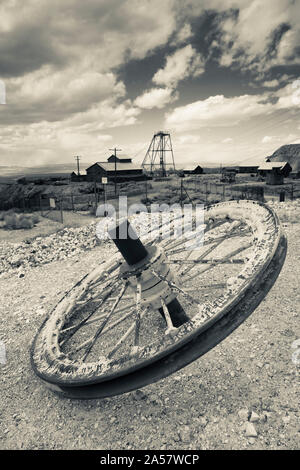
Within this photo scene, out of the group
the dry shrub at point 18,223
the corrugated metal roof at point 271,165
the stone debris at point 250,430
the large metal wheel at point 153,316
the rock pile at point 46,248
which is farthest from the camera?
the corrugated metal roof at point 271,165

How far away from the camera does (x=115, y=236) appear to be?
10.1 feet

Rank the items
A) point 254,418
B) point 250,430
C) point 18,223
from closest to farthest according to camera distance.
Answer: point 250,430 < point 254,418 < point 18,223

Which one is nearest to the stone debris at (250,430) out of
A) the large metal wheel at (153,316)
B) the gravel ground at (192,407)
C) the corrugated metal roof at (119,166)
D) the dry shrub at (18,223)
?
the gravel ground at (192,407)

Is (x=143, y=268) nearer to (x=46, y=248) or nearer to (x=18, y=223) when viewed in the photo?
(x=46, y=248)

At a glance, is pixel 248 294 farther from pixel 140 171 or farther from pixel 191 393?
pixel 140 171

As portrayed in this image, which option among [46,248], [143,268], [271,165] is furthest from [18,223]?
[271,165]

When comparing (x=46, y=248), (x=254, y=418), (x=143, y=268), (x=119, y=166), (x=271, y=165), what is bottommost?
(x=254, y=418)

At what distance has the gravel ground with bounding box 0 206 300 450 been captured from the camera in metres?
2.49

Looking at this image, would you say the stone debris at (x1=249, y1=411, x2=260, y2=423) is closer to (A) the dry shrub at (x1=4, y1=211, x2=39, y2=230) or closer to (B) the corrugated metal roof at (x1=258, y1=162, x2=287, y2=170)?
(A) the dry shrub at (x1=4, y1=211, x2=39, y2=230)

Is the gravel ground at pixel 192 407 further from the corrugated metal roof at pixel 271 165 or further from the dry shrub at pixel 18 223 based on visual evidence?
the corrugated metal roof at pixel 271 165

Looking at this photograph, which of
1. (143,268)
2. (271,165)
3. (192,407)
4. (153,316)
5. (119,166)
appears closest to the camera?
(192,407)

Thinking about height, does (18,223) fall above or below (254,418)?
above

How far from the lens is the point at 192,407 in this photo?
2838 millimetres

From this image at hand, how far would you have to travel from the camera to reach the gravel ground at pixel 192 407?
2494mm
